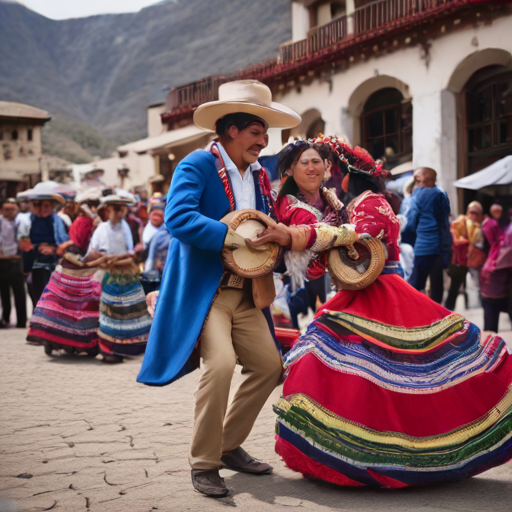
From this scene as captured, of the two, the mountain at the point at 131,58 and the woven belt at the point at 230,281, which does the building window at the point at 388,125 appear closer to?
the mountain at the point at 131,58

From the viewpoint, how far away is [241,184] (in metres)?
4.06

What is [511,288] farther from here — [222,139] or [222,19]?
[222,19]

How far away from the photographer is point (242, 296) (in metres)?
3.98

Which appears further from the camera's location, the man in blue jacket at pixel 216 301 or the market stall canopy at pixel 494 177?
the market stall canopy at pixel 494 177

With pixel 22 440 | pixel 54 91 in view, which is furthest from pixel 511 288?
pixel 54 91

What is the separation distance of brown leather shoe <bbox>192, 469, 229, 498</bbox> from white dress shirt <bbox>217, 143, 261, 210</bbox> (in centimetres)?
140

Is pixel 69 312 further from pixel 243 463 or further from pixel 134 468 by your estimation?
pixel 243 463

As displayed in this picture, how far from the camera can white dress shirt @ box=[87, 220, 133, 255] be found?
866 cm

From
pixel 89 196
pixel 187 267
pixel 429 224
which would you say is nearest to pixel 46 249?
pixel 89 196

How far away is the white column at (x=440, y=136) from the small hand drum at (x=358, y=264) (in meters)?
13.0

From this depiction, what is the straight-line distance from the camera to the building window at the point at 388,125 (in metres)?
18.3

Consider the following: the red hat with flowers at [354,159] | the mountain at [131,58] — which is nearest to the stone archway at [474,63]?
the mountain at [131,58]

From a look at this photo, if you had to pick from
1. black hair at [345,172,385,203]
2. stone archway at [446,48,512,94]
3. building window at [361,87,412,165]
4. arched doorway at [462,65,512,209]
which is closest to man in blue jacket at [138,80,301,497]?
black hair at [345,172,385,203]

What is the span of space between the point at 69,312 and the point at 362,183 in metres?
5.37
